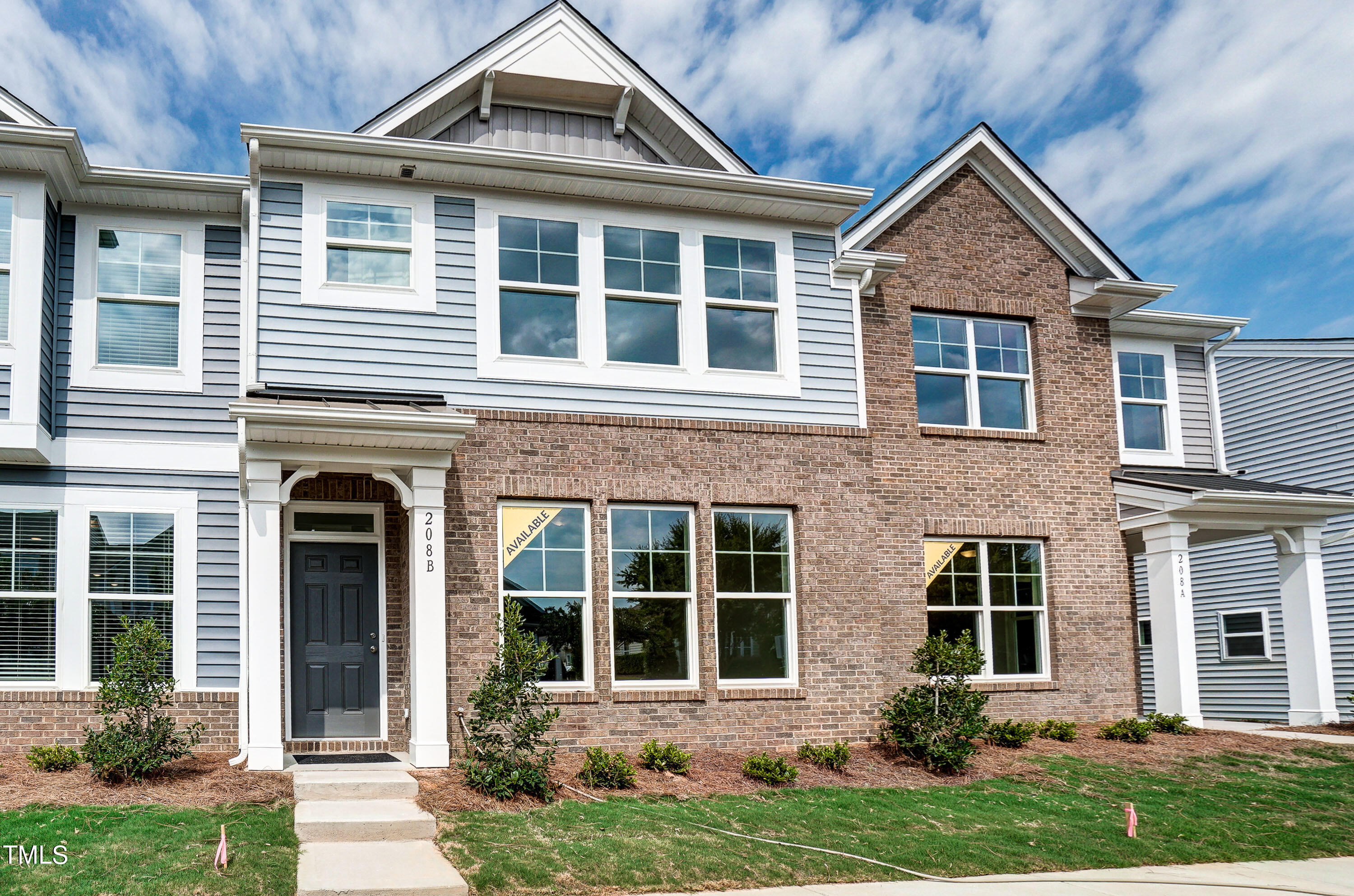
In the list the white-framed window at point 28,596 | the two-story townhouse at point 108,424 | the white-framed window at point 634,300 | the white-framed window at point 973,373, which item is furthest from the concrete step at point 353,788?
the white-framed window at point 973,373

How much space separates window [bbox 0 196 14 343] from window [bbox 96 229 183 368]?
98cm

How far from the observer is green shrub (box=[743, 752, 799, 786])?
11.6 m

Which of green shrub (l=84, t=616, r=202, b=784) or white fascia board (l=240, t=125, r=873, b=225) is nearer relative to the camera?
green shrub (l=84, t=616, r=202, b=784)

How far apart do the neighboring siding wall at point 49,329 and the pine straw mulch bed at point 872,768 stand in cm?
545

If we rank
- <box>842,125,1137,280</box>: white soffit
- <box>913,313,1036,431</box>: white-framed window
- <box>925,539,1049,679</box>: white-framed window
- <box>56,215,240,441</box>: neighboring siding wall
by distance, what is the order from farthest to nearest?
1. <box>842,125,1137,280</box>: white soffit
2. <box>913,313,1036,431</box>: white-framed window
3. <box>925,539,1049,679</box>: white-framed window
4. <box>56,215,240,441</box>: neighboring siding wall

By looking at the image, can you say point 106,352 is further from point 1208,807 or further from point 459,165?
point 1208,807

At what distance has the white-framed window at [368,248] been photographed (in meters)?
12.4

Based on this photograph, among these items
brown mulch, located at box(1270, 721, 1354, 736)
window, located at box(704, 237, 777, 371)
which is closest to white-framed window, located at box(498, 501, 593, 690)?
window, located at box(704, 237, 777, 371)

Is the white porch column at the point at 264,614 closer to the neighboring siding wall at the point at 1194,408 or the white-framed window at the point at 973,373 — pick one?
the white-framed window at the point at 973,373

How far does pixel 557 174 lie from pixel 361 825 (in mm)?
7099

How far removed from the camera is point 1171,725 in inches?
576

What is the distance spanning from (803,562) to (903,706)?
1863 mm

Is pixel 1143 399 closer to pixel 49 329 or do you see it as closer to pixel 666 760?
pixel 666 760

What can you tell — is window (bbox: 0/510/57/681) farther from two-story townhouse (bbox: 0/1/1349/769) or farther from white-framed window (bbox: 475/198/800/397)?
white-framed window (bbox: 475/198/800/397)
